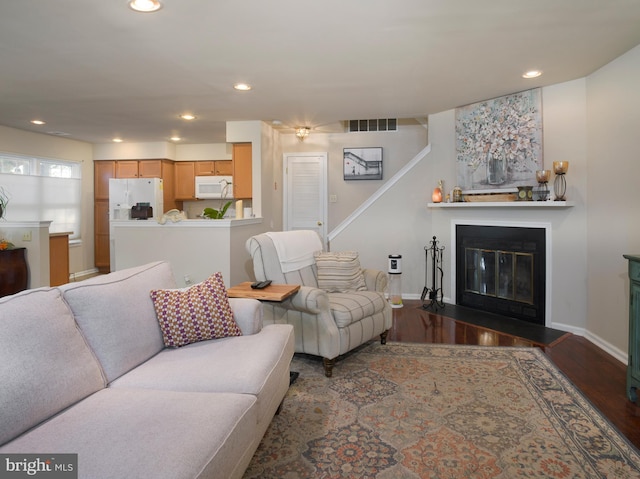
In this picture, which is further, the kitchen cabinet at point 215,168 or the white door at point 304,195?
the kitchen cabinet at point 215,168

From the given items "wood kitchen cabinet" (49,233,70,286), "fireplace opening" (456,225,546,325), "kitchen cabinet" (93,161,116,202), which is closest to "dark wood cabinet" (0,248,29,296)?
"wood kitchen cabinet" (49,233,70,286)

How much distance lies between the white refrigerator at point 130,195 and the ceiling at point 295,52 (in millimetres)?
1932

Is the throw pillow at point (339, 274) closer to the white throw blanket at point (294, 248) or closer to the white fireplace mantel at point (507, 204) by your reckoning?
the white throw blanket at point (294, 248)

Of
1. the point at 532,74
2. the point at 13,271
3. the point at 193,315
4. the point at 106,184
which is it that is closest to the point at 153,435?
the point at 193,315

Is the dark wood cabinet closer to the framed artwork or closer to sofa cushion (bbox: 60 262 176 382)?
sofa cushion (bbox: 60 262 176 382)

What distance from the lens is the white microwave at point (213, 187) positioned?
691 cm

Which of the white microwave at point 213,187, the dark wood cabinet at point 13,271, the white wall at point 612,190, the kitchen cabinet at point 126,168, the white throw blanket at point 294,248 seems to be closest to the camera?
the white wall at point 612,190

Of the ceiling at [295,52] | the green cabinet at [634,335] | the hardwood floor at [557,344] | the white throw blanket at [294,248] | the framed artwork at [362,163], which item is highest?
the ceiling at [295,52]

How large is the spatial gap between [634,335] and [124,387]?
2.79m

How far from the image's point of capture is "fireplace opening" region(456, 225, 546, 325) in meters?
4.03

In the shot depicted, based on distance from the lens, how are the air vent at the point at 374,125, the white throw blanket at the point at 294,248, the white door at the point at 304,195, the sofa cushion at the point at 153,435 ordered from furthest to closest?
the white door at the point at 304,195, the air vent at the point at 374,125, the white throw blanket at the point at 294,248, the sofa cushion at the point at 153,435

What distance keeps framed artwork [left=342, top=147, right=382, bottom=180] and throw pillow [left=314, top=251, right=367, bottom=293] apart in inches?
120

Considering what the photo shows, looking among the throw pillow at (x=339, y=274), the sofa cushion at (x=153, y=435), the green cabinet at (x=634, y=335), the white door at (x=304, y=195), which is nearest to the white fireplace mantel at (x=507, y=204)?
the green cabinet at (x=634, y=335)

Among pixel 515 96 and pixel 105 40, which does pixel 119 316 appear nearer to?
pixel 105 40
